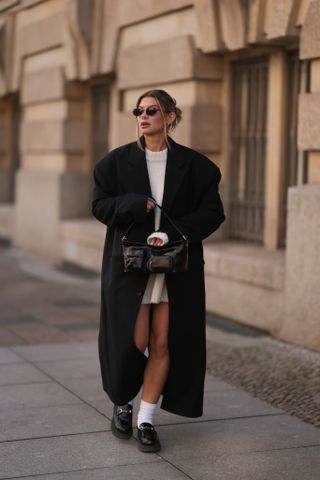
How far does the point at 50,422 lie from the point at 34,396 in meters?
0.65

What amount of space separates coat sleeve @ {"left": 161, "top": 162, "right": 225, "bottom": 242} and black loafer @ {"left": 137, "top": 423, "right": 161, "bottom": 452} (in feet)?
3.30

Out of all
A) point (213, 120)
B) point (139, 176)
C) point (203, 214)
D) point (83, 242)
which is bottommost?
point (83, 242)

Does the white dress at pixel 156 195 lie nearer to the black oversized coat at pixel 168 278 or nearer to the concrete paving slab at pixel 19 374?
the black oversized coat at pixel 168 278

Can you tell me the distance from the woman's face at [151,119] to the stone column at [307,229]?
2.79 meters

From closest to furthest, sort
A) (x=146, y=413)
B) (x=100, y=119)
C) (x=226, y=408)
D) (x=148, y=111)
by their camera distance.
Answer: (x=148, y=111) → (x=146, y=413) → (x=226, y=408) → (x=100, y=119)

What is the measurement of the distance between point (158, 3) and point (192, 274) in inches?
233

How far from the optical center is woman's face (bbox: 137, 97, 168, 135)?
17.4ft

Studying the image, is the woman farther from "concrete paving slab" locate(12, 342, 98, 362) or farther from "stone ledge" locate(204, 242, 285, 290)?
"stone ledge" locate(204, 242, 285, 290)

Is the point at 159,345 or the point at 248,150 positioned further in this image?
the point at 248,150

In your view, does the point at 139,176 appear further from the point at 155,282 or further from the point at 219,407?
the point at 219,407

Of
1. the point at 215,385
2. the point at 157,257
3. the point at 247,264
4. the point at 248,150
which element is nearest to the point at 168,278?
the point at 157,257

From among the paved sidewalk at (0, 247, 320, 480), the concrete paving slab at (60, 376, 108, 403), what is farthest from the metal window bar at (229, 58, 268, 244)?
the concrete paving slab at (60, 376, 108, 403)

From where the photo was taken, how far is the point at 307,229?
7.91 meters

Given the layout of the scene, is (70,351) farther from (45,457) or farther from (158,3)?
(158,3)
